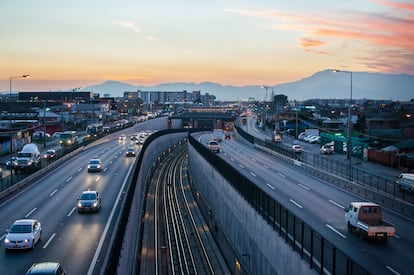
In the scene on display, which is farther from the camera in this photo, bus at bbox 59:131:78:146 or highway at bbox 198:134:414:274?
bus at bbox 59:131:78:146

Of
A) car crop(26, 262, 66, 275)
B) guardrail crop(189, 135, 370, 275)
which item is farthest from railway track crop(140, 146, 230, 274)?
car crop(26, 262, 66, 275)

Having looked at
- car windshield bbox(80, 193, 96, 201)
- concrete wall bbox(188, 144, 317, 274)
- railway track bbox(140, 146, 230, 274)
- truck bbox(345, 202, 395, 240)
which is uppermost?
truck bbox(345, 202, 395, 240)

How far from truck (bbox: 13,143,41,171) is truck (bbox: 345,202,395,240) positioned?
32.8 m

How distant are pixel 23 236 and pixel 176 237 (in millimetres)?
19362

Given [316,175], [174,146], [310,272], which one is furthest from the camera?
[174,146]

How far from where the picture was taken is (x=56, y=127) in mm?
110812

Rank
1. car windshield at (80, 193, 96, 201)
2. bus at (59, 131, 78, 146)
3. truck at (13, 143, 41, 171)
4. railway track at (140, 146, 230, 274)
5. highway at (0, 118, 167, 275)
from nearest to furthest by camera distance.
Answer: highway at (0, 118, 167, 275) < car windshield at (80, 193, 96, 201) < railway track at (140, 146, 230, 274) < truck at (13, 143, 41, 171) < bus at (59, 131, 78, 146)

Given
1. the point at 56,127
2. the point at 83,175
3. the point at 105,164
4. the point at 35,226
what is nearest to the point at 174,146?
the point at 56,127

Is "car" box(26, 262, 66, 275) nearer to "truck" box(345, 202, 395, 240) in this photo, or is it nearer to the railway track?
"truck" box(345, 202, 395, 240)

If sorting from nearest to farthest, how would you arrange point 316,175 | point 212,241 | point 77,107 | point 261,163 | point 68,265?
point 68,265
point 212,241
point 316,175
point 261,163
point 77,107

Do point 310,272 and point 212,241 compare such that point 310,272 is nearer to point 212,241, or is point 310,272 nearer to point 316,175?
point 212,241

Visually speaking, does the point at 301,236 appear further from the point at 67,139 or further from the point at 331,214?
the point at 67,139

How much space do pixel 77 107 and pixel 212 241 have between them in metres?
135

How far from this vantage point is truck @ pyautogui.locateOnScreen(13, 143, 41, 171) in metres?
47.4
